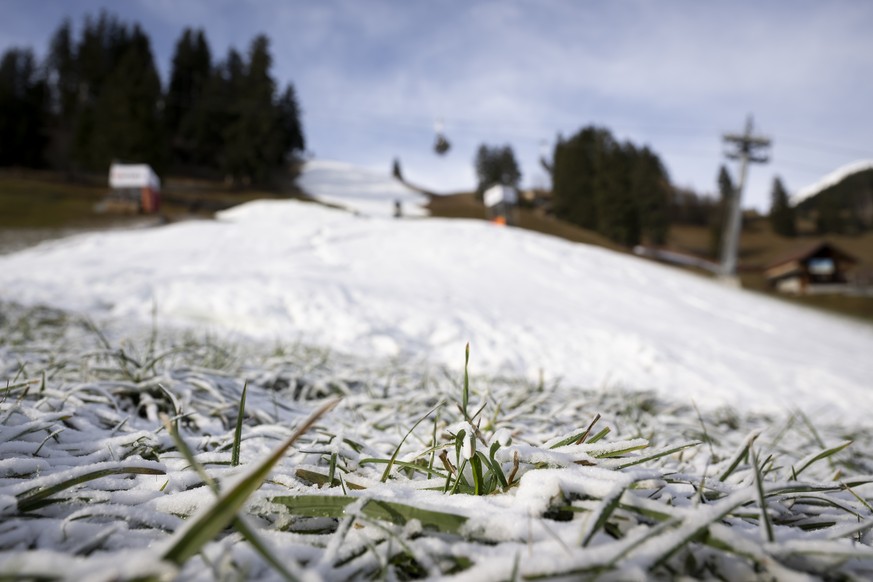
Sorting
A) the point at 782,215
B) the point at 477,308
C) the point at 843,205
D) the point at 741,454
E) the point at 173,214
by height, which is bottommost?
the point at 477,308

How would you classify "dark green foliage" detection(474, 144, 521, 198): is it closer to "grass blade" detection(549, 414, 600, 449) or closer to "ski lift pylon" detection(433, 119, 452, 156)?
"ski lift pylon" detection(433, 119, 452, 156)

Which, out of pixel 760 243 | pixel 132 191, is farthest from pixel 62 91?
pixel 760 243

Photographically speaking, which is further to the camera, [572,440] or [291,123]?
[291,123]

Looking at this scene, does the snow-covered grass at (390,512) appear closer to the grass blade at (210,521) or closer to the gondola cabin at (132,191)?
the grass blade at (210,521)

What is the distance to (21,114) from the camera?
39.9 m

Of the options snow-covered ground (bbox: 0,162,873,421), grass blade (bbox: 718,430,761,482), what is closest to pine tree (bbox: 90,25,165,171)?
snow-covered ground (bbox: 0,162,873,421)

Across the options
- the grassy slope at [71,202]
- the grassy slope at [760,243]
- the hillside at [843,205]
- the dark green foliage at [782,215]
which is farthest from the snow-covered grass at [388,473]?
the hillside at [843,205]

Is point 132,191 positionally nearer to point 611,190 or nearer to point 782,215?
point 611,190

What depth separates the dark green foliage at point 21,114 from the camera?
38969 millimetres

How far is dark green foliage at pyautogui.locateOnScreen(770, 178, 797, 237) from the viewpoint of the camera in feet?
187

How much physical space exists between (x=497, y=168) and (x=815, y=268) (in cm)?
3612

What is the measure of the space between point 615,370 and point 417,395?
4.05 m

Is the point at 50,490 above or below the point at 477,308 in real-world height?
above

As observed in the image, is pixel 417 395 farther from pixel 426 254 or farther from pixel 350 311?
pixel 426 254
